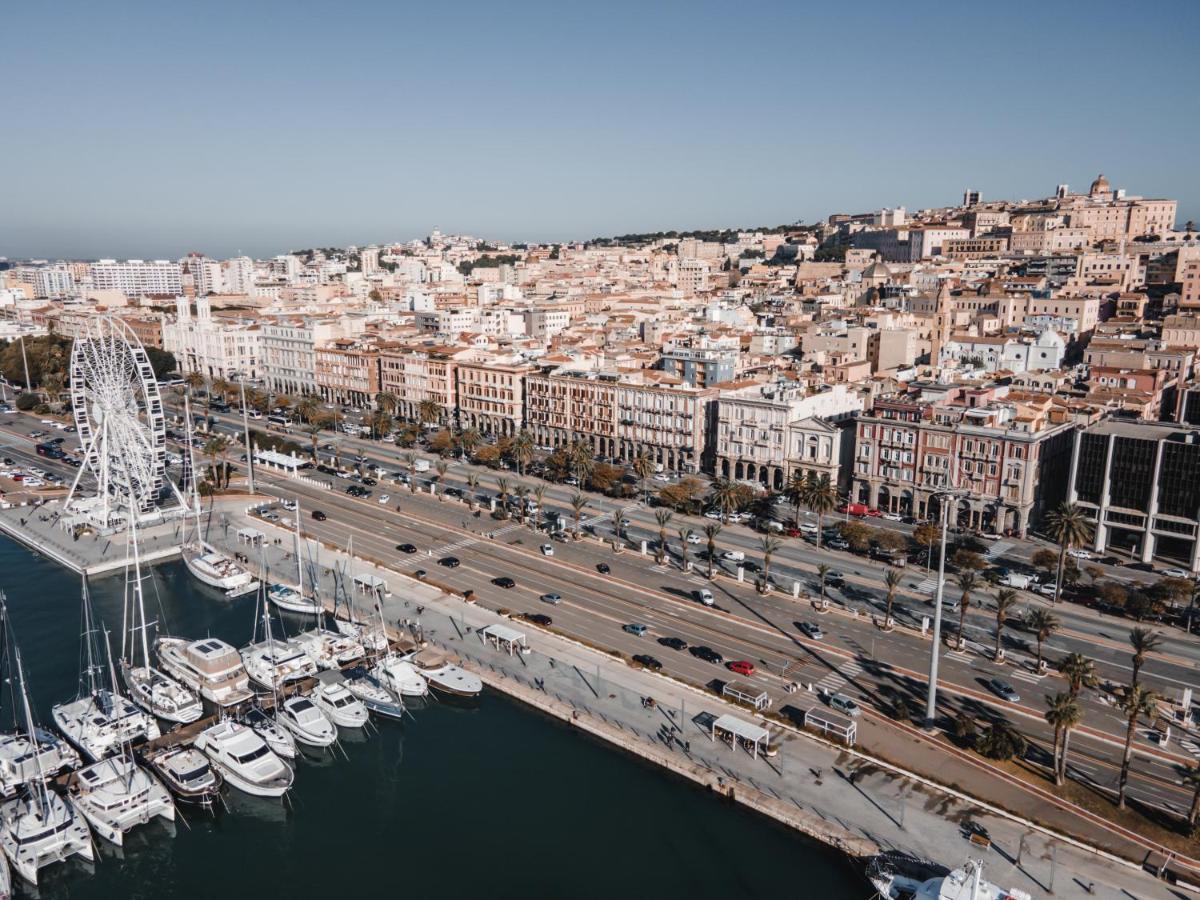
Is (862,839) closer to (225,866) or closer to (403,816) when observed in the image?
(403,816)

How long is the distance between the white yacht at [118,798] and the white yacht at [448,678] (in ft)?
59.0

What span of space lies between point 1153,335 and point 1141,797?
115 meters

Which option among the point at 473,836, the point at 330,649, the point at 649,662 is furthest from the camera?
the point at 330,649

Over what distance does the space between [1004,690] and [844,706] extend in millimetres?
11705

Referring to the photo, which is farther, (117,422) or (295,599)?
(117,422)

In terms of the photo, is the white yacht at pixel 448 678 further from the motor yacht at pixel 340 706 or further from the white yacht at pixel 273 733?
the white yacht at pixel 273 733

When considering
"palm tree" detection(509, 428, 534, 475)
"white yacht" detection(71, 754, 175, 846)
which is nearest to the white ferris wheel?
"palm tree" detection(509, 428, 534, 475)

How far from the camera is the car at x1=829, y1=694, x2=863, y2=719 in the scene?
58.8 meters

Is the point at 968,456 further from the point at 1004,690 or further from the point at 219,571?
the point at 219,571

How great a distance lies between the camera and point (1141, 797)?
50688 mm

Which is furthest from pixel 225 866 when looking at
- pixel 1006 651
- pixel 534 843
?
pixel 1006 651

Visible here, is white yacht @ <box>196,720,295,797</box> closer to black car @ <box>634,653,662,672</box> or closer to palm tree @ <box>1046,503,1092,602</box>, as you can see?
black car @ <box>634,653,662,672</box>

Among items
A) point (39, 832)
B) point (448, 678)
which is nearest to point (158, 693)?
point (39, 832)

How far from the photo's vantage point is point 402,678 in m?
64.4
